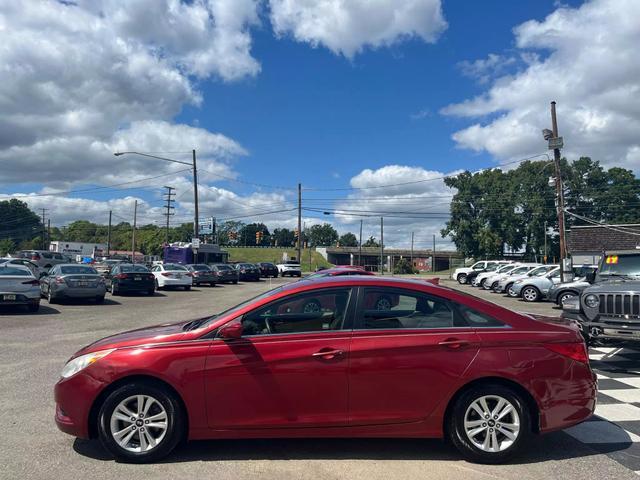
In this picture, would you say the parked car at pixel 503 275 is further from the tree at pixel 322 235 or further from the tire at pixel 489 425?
the tree at pixel 322 235

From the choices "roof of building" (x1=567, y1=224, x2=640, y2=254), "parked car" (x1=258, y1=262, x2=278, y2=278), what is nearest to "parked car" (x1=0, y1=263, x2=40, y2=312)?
"parked car" (x1=258, y1=262, x2=278, y2=278)

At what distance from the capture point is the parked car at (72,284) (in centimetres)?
1747

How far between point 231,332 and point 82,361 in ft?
4.47

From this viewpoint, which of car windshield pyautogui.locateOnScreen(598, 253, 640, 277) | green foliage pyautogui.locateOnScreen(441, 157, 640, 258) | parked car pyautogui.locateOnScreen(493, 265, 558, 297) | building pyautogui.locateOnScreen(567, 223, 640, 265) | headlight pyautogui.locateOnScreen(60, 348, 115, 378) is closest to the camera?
headlight pyautogui.locateOnScreen(60, 348, 115, 378)

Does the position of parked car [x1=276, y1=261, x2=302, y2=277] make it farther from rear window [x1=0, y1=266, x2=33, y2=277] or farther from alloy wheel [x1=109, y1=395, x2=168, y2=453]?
alloy wheel [x1=109, y1=395, x2=168, y2=453]

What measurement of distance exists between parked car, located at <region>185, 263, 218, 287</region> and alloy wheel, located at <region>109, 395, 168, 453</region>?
2851 cm

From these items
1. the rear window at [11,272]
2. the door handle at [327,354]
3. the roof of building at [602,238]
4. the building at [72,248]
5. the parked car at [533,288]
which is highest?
the roof of building at [602,238]

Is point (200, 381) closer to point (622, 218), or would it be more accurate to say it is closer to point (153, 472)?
point (153, 472)

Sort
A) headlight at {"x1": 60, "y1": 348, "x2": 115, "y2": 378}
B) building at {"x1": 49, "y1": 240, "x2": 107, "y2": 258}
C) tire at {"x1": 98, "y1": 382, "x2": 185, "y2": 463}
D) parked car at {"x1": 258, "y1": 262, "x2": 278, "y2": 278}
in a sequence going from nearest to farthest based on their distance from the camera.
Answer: tire at {"x1": 98, "y1": 382, "x2": 185, "y2": 463}, headlight at {"x1": 60, "y1": 348, "x2": 115, "y2": 378}, parked car at {"x1": 258, "y1": 262, "x2": 278, "y2": 278}, building at {"x1": 49, "y1": 240, "x2": 107, "y2": 258}

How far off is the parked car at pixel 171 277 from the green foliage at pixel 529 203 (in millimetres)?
53234

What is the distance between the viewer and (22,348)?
9.28m

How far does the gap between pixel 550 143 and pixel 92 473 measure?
2675 centimetres

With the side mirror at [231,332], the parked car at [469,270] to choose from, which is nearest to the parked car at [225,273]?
the parked car at [469,270]

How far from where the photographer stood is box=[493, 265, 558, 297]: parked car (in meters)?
25.4
